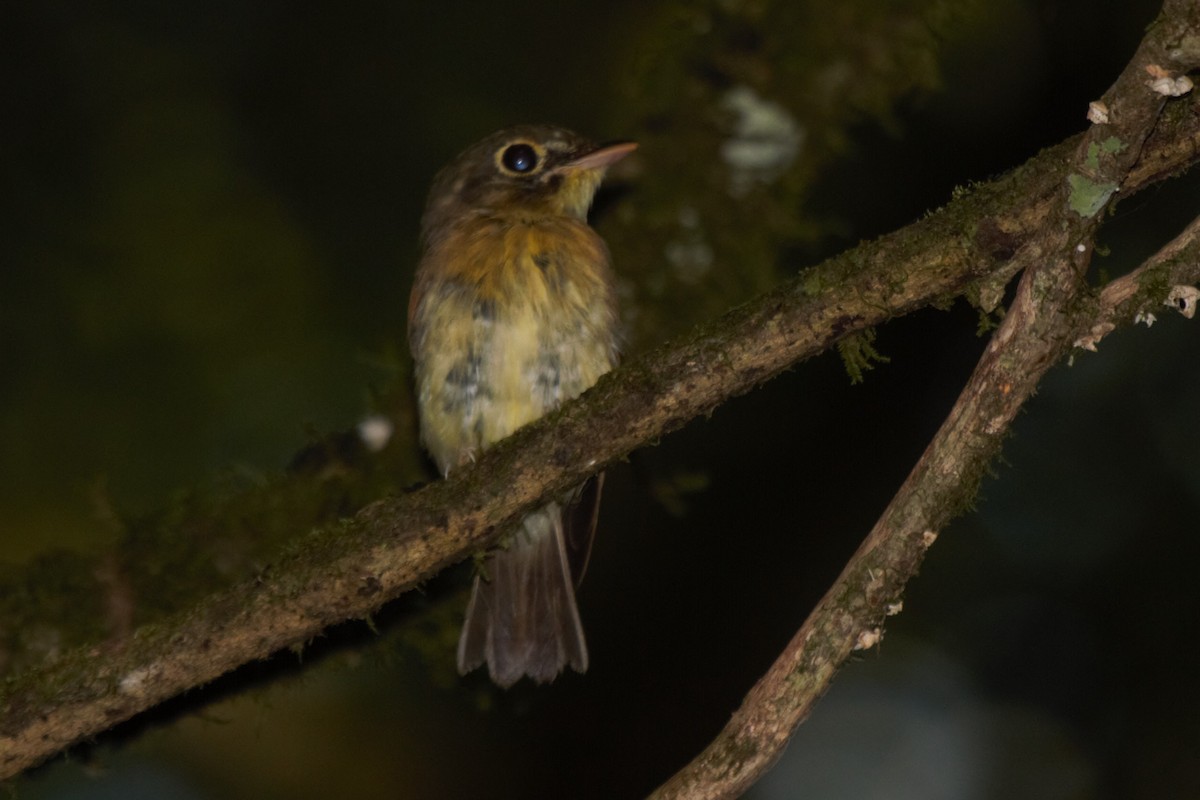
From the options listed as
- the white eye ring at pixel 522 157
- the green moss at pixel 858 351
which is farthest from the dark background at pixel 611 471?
the green moss at pixel 858 351

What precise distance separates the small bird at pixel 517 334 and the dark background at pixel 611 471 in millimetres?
479

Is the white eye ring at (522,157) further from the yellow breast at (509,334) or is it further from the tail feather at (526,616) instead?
the tail feather at (526,616)

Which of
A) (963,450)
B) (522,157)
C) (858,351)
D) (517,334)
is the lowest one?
(963,450)

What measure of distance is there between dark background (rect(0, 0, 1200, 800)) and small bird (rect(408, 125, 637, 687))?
479mm

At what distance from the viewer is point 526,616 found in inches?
183

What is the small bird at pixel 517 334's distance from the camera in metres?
4.29

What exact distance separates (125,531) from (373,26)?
8.23ft

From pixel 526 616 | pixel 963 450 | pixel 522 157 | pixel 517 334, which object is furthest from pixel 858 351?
pixel 522 157

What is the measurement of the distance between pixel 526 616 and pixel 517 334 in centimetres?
102

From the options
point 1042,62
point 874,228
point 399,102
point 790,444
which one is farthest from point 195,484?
point 1042,62

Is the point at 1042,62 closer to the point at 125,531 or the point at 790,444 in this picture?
the point at 790,444

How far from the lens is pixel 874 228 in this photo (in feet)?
21.7

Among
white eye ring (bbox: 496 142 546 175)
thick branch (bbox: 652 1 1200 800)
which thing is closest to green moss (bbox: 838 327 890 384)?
thick branch (bbox: 652 1 1200 800)

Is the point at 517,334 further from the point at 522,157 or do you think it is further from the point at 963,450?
the point at 963,450
